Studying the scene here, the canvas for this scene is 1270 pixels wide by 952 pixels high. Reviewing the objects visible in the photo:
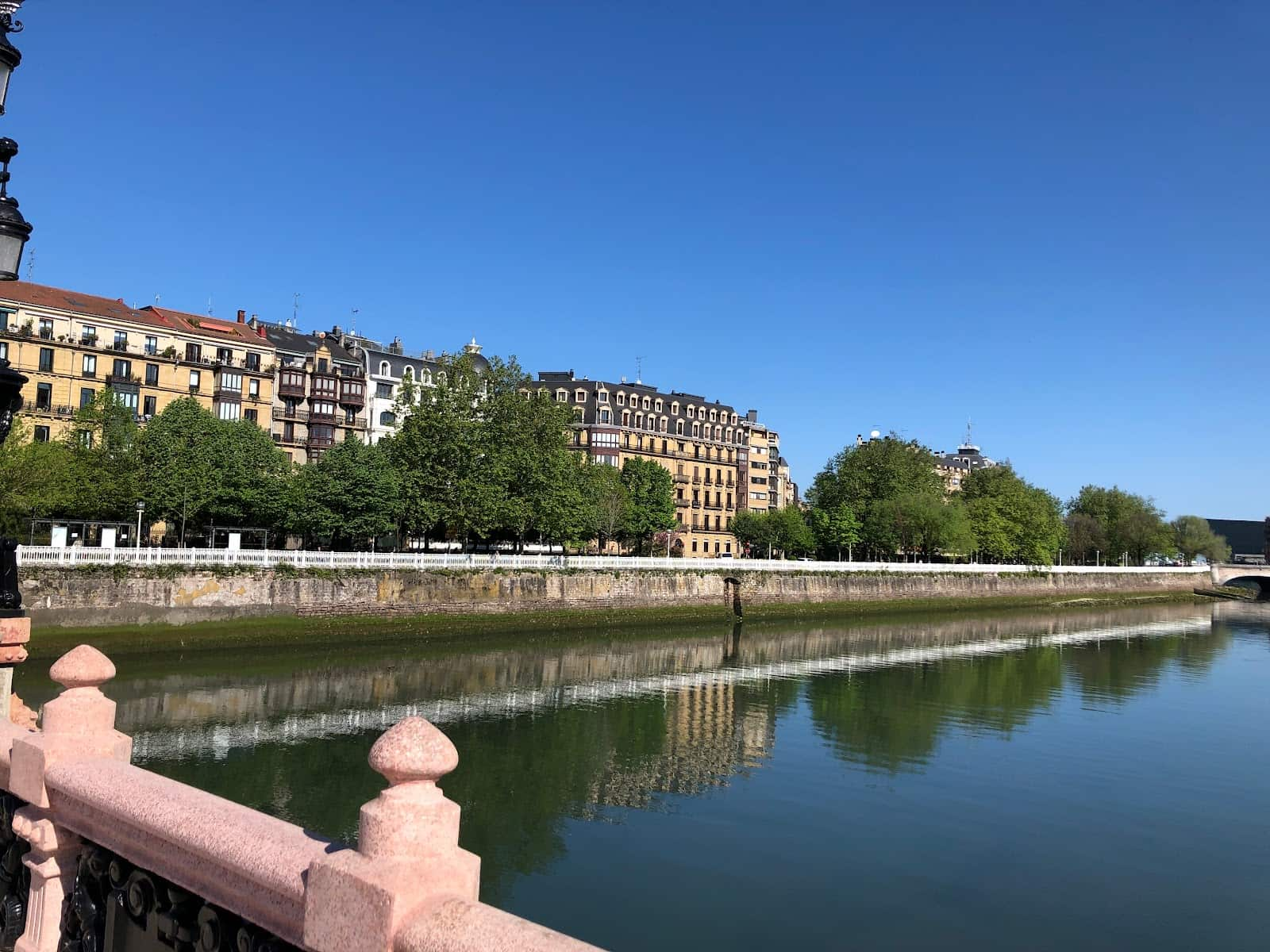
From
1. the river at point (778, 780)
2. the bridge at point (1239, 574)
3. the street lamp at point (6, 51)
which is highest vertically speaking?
the street lamp at point (6, 51)

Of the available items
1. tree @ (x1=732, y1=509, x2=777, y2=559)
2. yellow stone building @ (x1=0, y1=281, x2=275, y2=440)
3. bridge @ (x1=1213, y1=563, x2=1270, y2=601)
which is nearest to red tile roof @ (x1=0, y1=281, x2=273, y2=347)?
yellow stone building @ (x1=0, y1=281, x2=275, y2=440)

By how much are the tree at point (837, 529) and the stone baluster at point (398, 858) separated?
85.0 meters

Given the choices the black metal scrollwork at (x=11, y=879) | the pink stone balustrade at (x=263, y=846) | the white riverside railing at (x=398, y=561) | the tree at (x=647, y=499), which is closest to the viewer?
the pink stone balustrade at (x=263, y=846)

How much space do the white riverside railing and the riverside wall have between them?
40 cm

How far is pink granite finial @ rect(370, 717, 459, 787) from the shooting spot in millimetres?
4070

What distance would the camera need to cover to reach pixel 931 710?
31469 mm

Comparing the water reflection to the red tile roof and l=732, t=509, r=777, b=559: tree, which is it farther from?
l=732, t=509, r=777, b=559: tree

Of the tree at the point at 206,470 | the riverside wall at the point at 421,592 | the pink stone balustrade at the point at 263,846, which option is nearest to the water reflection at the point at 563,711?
the riverside wall at the point at 421,592

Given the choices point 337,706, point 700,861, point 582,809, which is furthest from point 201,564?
point 700,861

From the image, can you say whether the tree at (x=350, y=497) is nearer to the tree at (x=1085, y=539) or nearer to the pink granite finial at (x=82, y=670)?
the pink granite finial at (x=82, y=670)

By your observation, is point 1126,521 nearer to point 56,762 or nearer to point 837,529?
point 837,529

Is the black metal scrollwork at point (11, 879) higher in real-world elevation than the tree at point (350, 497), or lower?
lower

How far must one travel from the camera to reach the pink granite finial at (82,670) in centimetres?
627

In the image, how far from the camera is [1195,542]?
132000 millimetres
